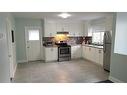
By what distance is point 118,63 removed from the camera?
3.21 metres

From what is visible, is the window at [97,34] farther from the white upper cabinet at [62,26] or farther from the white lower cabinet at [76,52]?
the white upper cabinet at [62,26]

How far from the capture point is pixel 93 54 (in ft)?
18.2

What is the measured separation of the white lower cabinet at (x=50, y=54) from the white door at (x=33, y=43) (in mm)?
596

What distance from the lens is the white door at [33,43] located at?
5.98 metres

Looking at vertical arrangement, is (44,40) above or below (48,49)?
above

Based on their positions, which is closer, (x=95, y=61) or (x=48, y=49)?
(x=95, y=61)

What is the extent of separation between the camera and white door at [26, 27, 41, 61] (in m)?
5.98

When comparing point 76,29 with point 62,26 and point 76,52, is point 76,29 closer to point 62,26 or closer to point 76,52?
point 62,26

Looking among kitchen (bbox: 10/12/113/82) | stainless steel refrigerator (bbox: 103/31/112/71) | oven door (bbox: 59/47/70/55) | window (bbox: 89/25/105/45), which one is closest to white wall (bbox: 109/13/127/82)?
stainless steel refrigerator (bbox: 103/31/112/71)

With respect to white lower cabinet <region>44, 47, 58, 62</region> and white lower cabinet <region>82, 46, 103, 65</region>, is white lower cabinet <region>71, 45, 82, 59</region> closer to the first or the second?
white lower cabinet <region>82, 46, 103, 65</region>

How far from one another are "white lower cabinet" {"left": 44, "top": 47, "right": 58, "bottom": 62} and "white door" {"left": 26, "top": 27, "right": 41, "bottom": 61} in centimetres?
60

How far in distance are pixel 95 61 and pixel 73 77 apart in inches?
78.8
